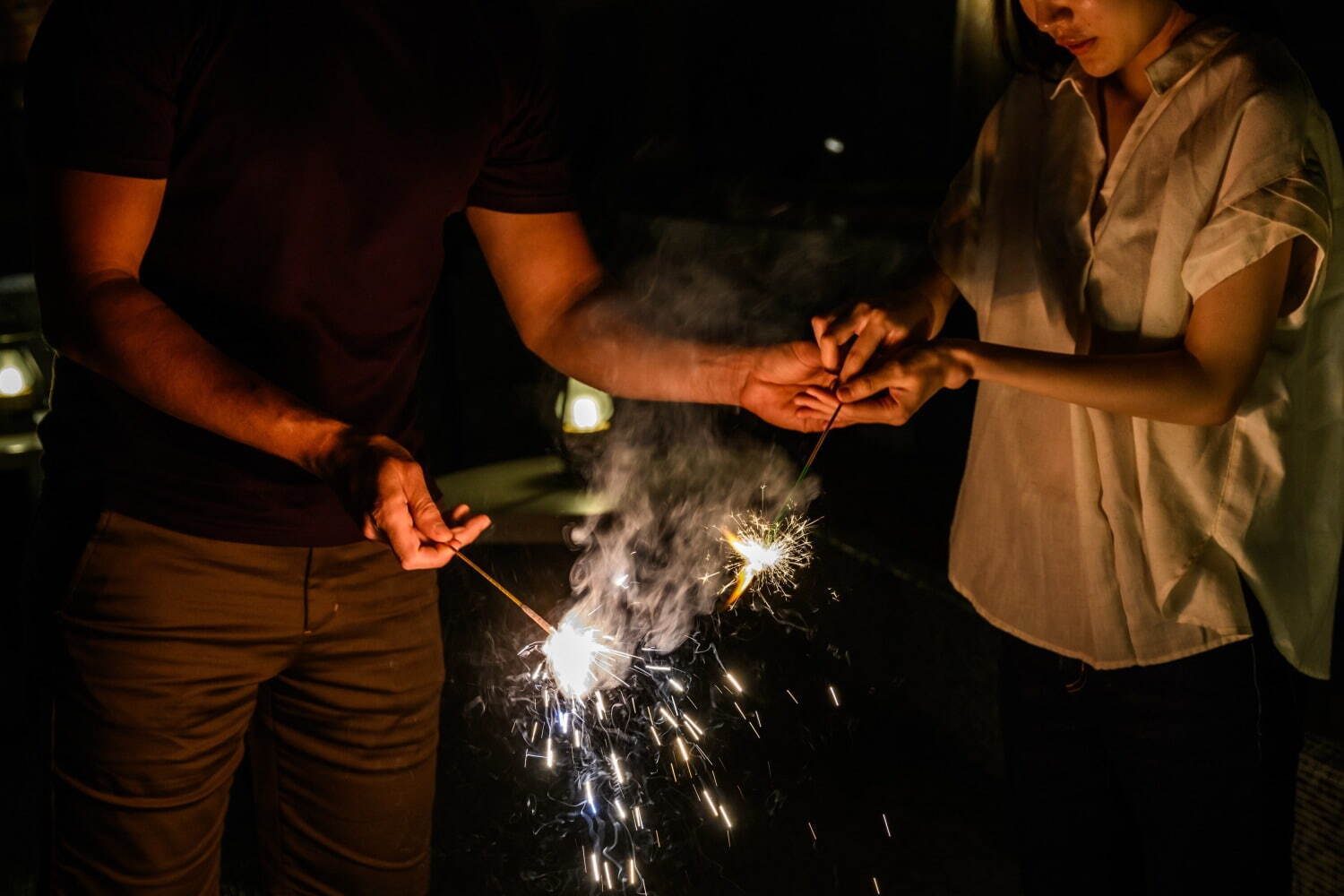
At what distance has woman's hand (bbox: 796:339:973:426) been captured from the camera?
2.45 meters

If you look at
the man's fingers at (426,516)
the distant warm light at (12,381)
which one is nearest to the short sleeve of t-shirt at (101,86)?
the man's fingers at (426,516)

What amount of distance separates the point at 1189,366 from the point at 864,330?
75 centimetres

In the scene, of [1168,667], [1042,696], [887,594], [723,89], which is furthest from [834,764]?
[723,89]

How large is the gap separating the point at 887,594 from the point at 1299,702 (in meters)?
3.03

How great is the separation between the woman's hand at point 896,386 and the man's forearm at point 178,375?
46.3 inches

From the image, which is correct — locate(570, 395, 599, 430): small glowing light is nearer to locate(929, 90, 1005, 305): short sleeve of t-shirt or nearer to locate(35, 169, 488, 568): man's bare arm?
locate(929, 90, 1005, 305): short sleeve of t-shirt

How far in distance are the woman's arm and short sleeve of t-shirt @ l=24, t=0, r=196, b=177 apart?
1.66 metres

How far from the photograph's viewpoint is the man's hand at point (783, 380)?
Answer: 2824mm

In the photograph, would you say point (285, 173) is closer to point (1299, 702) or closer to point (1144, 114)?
point (1144, 114)

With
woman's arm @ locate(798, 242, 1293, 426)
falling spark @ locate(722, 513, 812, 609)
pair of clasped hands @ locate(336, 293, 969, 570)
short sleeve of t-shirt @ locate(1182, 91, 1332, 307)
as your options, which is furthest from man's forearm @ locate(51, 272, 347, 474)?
falling spark @ locate(722, 513, 812, 609)

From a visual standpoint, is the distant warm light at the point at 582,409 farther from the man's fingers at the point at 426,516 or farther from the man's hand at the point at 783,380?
the man's fingers at the point at 426,516

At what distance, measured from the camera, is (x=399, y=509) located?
6.20ft

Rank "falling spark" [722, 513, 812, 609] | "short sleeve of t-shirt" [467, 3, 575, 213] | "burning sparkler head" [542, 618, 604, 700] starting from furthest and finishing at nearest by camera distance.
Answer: "falling spark" [722, 513, 812, 609] < "burning sparkler head" [542, 618, 604, 700] < "short sleeve of t-shirt" [467, 3, 575, 213]

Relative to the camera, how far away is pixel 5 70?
30.7 ft
